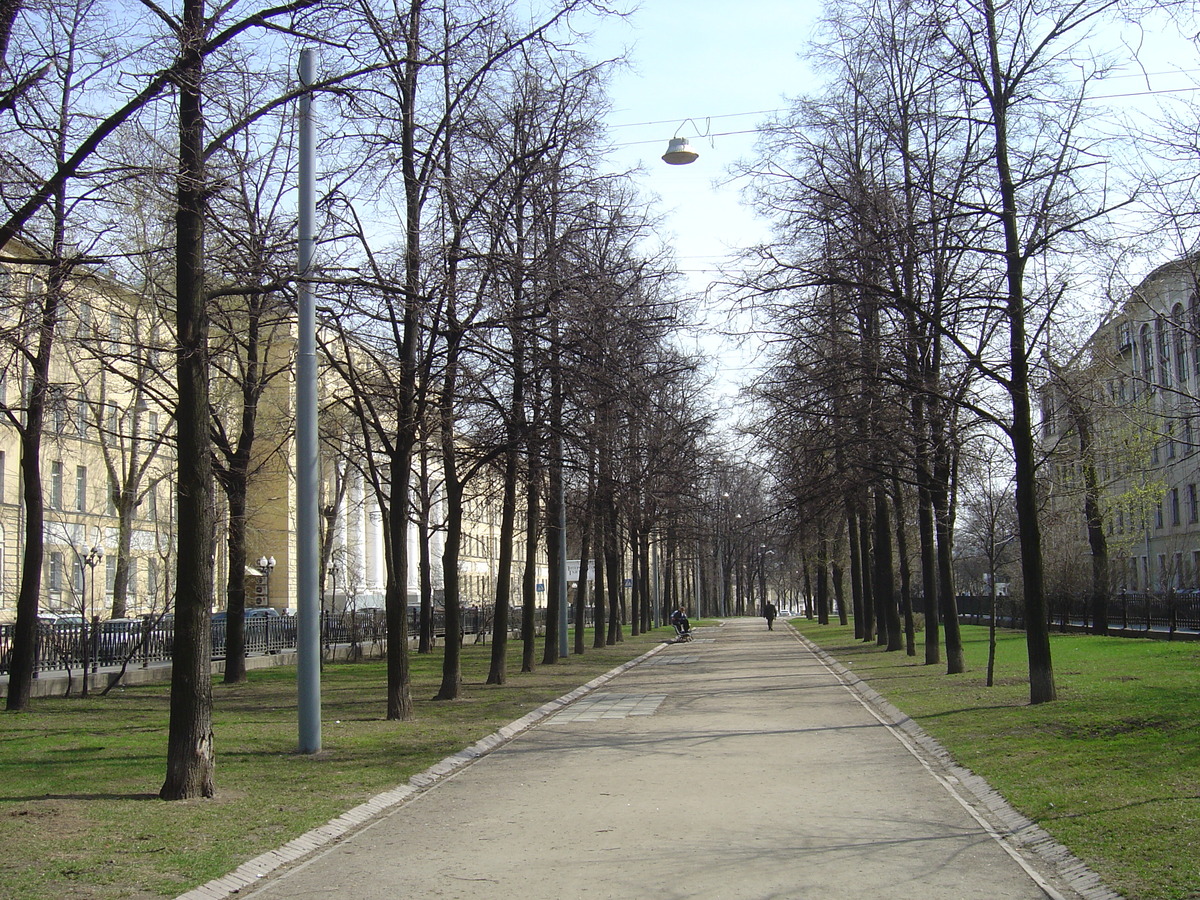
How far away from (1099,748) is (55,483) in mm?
42004

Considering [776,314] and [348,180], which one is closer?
[348,180]

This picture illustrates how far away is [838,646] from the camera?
39.1 metres

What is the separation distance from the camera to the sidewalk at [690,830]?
7.07 m

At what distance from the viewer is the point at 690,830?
875 cm

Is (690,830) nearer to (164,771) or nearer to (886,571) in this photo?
(164,771)

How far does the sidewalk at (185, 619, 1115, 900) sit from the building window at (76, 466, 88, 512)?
36834 mm

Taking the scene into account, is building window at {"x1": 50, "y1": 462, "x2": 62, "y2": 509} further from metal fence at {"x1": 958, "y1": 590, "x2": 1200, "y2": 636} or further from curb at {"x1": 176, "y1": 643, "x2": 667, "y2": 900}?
metal fence at {"x1": 958, "y1": 590, "x2": 1200, "y2": 636}

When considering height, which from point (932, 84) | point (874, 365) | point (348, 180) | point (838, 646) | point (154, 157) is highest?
point (932, 84)

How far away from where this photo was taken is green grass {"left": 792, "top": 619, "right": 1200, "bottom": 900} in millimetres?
7395

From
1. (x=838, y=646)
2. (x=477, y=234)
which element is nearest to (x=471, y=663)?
(x=838, y=646)

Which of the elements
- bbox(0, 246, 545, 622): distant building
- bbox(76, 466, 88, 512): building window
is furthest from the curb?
bbox(76, 466, 88, 512): building window

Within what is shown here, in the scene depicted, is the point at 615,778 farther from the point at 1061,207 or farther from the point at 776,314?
the point at 1061,207

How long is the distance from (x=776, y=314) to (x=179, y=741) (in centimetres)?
1057

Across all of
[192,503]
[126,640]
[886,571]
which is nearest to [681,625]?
[886,571]
